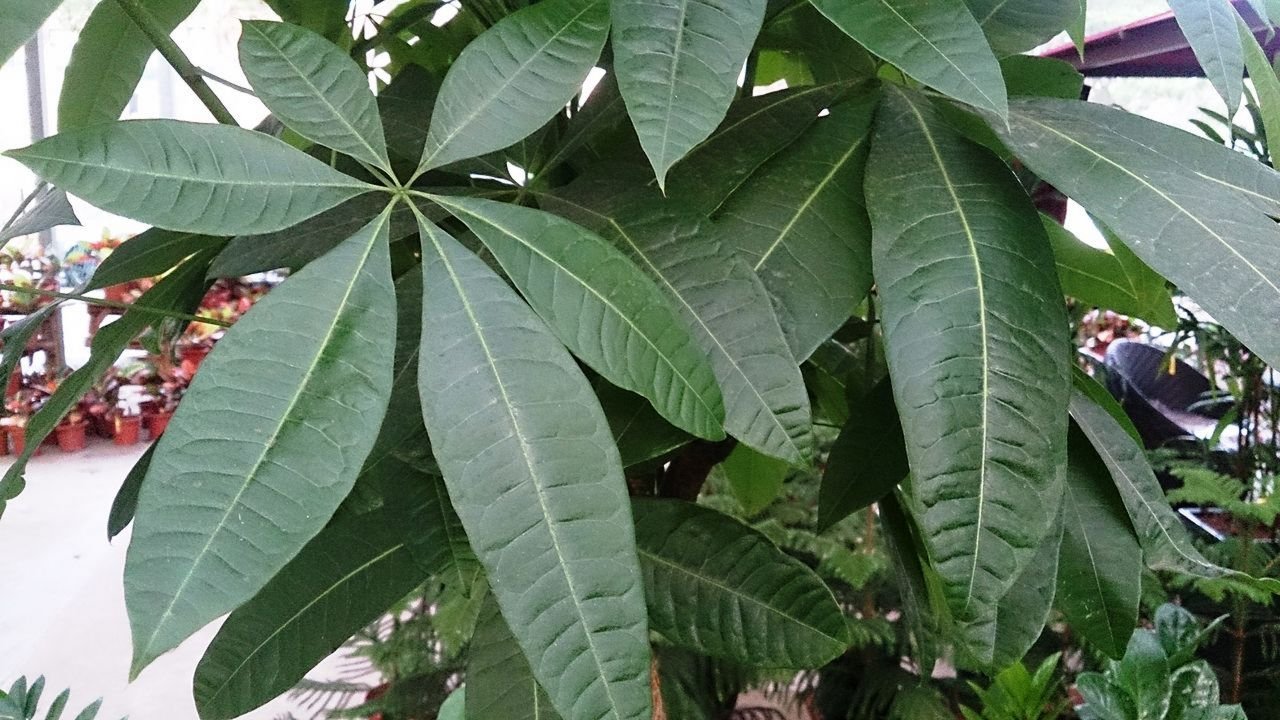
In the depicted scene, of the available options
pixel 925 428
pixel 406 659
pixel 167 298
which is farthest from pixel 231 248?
pixel 406 659

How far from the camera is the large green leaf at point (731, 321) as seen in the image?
33cm

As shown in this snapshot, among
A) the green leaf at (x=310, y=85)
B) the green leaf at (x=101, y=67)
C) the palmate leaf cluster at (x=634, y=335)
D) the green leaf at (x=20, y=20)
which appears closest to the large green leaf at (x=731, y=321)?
the palmate leaf cluster at (x=634, y=335)

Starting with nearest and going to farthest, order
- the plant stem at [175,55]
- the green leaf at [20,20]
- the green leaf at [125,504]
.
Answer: the green leaf at [20,20] < the plant stem at [175,55] < the green leaf at [125,504]

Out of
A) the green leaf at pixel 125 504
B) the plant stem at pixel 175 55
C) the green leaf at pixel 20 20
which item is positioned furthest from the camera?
the green leaf at pixel 125 504

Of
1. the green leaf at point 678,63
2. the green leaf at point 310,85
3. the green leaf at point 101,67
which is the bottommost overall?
the green leaf at point 678,63

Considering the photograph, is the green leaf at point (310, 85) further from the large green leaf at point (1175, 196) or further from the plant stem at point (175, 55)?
the large green leaf at point (1175, 196)

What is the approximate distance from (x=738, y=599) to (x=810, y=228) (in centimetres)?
20

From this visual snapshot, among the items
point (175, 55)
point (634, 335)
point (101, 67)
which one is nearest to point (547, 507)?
point (634, 335)

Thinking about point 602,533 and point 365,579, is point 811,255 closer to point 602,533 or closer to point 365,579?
point 602,533

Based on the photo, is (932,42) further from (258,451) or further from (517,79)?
(258,451)

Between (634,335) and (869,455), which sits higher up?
(634,335)

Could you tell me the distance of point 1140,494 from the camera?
0.42m

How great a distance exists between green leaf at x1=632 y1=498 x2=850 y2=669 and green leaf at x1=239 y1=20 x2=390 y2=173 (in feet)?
0.82

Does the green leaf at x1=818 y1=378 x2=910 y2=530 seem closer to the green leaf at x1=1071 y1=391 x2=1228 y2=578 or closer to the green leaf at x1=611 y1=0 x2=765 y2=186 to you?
the green leaf at x1=1071 y1=391 x2=1228 y2=578
